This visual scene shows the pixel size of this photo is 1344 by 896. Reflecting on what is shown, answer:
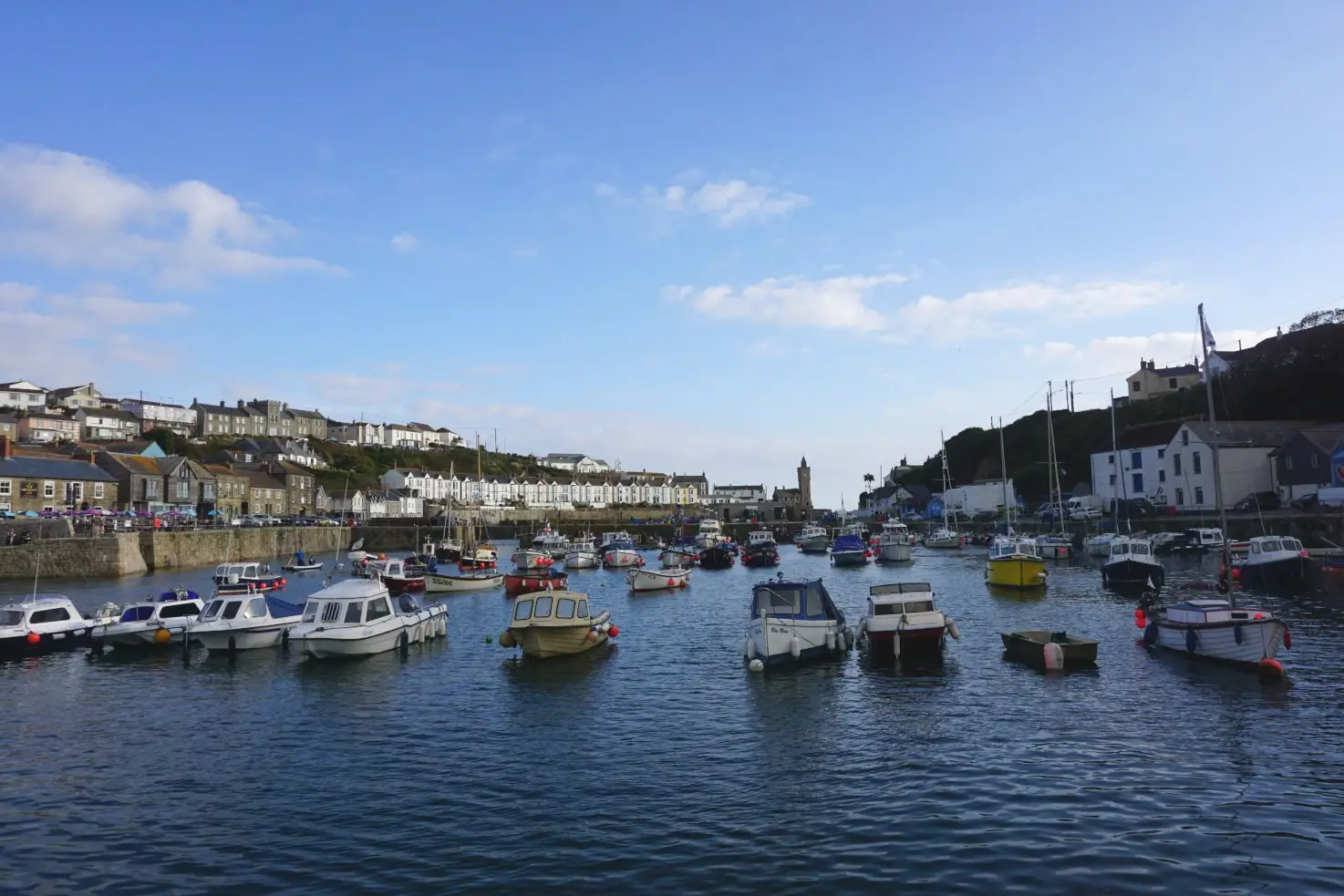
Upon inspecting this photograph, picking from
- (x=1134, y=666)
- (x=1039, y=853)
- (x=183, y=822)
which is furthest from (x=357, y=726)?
(x=1134, y=666)

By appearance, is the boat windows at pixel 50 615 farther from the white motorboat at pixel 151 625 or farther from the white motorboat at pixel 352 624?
the white motorboat at pixel 352 624

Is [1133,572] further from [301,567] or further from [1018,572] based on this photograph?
[301,567]

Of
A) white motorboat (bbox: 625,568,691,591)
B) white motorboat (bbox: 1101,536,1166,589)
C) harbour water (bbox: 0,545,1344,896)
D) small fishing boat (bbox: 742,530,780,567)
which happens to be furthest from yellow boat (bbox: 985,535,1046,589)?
small fishing boat (bbox: 742,530,780,567)

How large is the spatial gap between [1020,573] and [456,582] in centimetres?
4086

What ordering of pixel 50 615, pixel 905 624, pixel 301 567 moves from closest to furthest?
pixel 905 624 → pixel 50 615 → pixel 301 567

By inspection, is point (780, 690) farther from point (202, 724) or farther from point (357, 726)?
point (202, 724)

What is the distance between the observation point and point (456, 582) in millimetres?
65812

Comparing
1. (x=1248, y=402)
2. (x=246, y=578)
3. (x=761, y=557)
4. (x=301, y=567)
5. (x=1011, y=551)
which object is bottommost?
(x=761, y=557)

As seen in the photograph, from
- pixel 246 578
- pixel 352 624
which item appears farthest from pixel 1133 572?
pixel 246 578

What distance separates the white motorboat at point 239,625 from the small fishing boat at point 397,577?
74.3 ft

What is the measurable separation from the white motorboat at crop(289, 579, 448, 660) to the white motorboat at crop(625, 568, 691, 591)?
29.9 meters

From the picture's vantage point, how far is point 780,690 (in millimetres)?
28359

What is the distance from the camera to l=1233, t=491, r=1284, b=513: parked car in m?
94.1

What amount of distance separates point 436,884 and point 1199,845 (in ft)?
42.4
